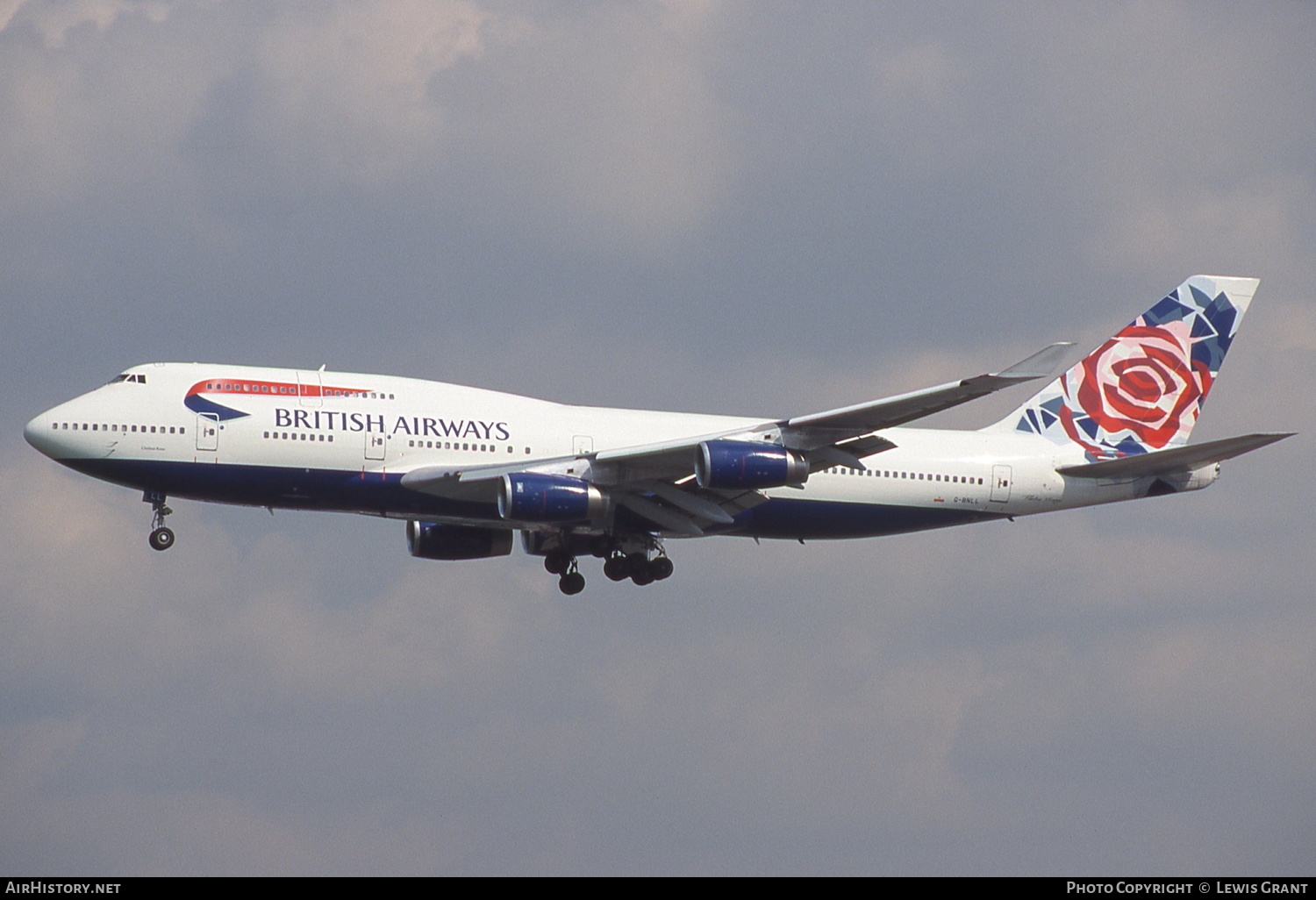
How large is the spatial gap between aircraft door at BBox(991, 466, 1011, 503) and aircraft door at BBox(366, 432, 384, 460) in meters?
18.5

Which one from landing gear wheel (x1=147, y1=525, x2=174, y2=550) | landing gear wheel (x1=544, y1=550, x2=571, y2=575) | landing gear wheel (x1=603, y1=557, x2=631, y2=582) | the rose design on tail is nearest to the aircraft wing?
landing gear wheel (x1=603, y1=557, x2=631, y2=582)

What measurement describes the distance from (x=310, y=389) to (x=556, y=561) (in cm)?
1045

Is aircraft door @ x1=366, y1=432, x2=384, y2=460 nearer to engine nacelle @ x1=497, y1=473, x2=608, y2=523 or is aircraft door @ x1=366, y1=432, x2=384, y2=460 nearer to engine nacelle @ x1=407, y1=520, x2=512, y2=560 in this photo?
engine nacelle @ x1=497, y1=473, x2=608, y2=523

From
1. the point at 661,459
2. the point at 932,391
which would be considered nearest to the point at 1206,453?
the point at 932,391

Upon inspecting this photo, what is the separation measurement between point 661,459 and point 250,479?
36.3ft

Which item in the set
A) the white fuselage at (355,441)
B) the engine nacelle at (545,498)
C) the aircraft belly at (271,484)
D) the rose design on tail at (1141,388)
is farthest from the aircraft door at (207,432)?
the rose design on tail at (1141,388)

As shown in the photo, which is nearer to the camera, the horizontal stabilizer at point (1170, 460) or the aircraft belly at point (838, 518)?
the horizontal stabilizer at point (1170, 460)

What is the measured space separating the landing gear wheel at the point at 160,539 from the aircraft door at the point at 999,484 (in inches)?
952

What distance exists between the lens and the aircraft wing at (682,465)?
4822 cm

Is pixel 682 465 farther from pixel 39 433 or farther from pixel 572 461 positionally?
pixel 39 433

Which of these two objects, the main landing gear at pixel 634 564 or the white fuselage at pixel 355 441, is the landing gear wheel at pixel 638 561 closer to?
the main landing gear at pixel 634 564

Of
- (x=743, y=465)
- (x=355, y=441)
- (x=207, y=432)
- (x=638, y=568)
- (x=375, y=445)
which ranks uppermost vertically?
(x=207, y=432)

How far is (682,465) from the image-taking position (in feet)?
166

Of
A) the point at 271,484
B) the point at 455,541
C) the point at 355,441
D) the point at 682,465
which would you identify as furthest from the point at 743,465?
the point at 271,484
